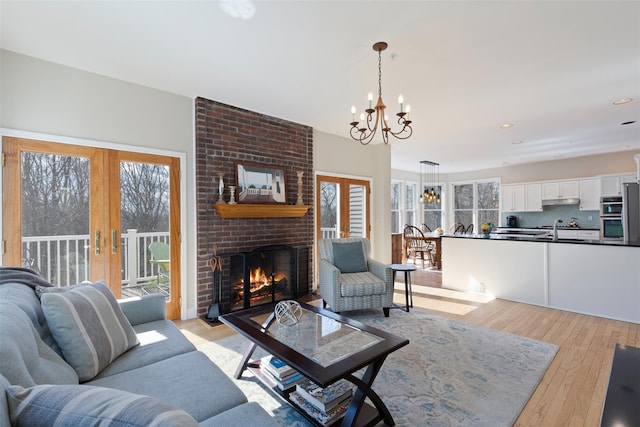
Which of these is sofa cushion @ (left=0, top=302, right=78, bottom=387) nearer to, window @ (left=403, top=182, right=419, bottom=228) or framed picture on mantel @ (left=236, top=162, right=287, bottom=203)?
framed picture on mantel @ (left=236, top=162, right=287, bottom=203)

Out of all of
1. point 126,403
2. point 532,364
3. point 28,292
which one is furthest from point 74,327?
point 532,364

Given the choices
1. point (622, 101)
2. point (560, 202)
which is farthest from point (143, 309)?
point (560, 202)

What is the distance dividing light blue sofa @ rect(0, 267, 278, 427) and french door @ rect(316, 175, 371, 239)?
3.45 metres

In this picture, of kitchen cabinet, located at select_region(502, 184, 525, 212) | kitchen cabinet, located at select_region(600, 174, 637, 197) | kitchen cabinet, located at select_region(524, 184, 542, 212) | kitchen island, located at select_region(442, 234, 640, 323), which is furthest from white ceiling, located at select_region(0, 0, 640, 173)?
kitchen cabinet, located at select_region(502, 184, 525, 212)

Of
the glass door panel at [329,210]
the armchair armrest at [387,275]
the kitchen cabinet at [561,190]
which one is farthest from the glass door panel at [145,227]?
the kitchen cabinet at [561,190]

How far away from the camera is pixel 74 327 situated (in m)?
1.48

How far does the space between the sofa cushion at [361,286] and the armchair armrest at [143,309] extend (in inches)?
75.5

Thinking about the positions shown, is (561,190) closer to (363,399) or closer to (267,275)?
(267,275)

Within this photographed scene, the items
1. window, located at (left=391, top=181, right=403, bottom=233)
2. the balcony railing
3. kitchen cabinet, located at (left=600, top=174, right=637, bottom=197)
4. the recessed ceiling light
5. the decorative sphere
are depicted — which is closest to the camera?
the decorative sphere

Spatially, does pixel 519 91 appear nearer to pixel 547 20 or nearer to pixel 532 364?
pixel 547 20

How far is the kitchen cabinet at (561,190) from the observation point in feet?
22.3

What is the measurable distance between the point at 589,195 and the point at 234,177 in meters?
7.69

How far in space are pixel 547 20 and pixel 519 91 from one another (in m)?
1.36

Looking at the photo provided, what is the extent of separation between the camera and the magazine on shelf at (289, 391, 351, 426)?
1651mm
